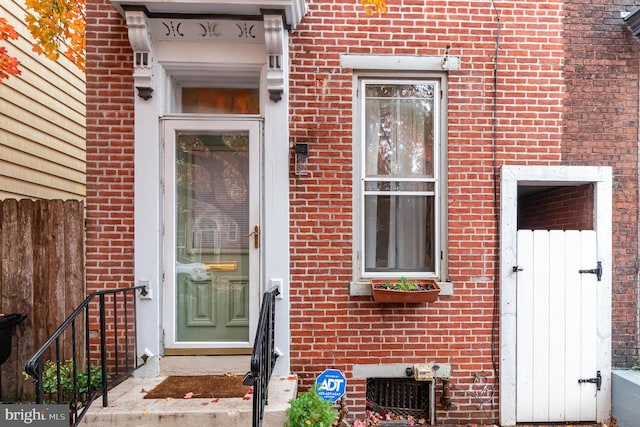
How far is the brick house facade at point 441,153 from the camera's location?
3684 mm

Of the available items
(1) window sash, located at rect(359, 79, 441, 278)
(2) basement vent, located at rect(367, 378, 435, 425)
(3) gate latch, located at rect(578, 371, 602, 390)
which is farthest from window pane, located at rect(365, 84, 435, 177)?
(3) gate latch, located at rect(578, 371, 602, 390)

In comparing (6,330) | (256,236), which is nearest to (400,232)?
(256,236)

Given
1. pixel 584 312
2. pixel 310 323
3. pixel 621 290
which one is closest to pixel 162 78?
pixel 310 323

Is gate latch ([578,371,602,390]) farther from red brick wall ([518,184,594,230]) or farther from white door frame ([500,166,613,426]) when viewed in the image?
red brick wall ([518,184,594,230])

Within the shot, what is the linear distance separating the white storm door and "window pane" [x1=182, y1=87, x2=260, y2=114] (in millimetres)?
256

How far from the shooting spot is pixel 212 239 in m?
3.80

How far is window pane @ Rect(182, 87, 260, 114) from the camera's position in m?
3.93

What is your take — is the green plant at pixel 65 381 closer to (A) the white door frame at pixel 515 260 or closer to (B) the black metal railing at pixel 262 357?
(B) the black metal railing at pixel 262 357

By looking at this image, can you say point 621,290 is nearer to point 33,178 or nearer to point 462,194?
point 462,194

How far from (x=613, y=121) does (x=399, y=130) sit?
2.11 m

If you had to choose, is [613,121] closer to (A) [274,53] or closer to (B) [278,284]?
(A) [274,53]

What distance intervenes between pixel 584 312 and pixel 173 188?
4.13 m

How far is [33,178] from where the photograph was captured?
5285 millimetres

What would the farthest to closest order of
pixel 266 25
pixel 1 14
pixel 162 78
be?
pixel 1 14
pixel 162 78
pixel 266 25
